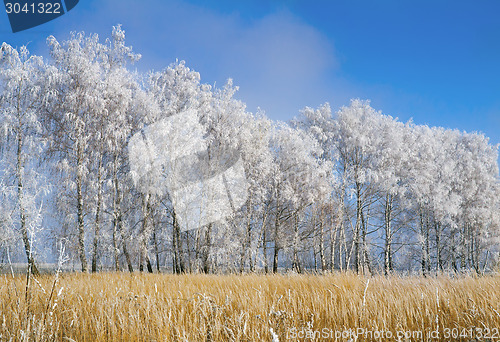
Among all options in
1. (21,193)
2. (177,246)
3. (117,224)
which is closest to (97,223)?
(117,224)

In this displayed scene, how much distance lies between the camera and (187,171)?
14453 millimetres

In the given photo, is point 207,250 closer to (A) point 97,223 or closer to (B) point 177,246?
(B) point 177,246

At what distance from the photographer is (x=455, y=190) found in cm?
2145

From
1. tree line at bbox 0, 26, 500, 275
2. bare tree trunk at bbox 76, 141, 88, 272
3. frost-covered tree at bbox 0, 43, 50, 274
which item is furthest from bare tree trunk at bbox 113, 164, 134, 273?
frost-covered tree at bbox 0, 43, 50, 274

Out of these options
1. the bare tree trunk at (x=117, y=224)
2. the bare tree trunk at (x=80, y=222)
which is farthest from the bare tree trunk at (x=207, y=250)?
the bare tree trunk at (x=80, y=222)

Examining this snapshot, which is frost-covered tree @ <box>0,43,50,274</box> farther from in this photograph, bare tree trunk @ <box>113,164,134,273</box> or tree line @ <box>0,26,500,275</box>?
bare tree trunk @ <box>113,164,134,273</box>

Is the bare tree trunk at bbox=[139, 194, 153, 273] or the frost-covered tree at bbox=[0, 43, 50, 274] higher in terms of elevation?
the frost-covered tree at bbox=[0, 43, 50, 274]

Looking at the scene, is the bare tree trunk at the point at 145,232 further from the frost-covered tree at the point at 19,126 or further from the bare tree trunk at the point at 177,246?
the frost-covered tree at the point at 19,126

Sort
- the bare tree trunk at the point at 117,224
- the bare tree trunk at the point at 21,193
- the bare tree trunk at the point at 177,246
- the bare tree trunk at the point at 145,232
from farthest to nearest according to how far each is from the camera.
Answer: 1. the bare tree trunk at the point at 177,246
2. the bare tree trunk at the point at 145,232
3. the bare tree trunk at the point at 117,224
4. the bare tree trunk at the point at 21,193

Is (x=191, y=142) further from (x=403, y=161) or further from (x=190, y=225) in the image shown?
(x=403, y=161)

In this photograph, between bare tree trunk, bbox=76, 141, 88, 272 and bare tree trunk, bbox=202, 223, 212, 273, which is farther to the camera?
bare tree trunk, bbox=202, 223, 212, 273

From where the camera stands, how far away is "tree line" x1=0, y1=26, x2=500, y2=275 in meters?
10.8

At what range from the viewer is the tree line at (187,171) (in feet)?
35.4

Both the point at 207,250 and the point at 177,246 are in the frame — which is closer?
the point at 207,250
